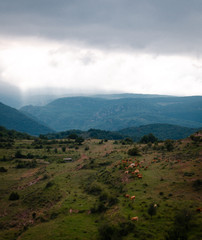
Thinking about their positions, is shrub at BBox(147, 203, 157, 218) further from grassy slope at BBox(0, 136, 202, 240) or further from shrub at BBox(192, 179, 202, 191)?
shrub at BBox(192, 179, 202, 191)

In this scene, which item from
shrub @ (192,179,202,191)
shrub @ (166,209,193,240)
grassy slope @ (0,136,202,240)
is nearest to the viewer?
shrub @ (166,209,193,240)

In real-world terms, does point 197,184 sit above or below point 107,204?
above

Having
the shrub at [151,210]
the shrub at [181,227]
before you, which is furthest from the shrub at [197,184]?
the shrub at [181,227]

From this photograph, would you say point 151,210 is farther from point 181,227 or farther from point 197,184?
point 197,184

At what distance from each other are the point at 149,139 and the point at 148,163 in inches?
2544

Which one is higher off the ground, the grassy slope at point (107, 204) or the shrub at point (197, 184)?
the shrub at point (197, 184)

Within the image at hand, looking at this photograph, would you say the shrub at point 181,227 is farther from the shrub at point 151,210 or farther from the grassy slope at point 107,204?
the shrub at point 151,210

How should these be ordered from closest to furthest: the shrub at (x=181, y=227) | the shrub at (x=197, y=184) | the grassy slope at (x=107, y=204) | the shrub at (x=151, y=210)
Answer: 1. the shrub at (x=181, y=227)
2. the grassy slope at (x=107, y=204)
3. the shrub at (x=151, y=210)
4. the shrub at (x=197, y=184)

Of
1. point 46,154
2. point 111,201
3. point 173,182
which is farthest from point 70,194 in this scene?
point 46,154

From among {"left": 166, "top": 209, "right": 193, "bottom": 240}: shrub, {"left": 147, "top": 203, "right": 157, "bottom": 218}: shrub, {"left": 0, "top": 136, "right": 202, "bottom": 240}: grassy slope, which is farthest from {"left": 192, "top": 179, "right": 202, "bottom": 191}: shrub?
{"left": 166, "top": 209, "right": 193, "bottom": 240}: shrub

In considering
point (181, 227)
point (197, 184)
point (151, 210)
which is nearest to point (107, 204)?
point (151, 210)

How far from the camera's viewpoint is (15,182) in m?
54.8

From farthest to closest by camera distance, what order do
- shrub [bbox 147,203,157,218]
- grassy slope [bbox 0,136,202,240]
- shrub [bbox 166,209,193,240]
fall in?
shrub [bbox 147,203,157,218]
grassy slope [bbox 0,136,202,240]
shrub [bbox 166,209,193,240]

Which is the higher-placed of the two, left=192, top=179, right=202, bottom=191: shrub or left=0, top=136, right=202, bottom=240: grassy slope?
left=192, top=179, right=202, bottom=191: shrub
